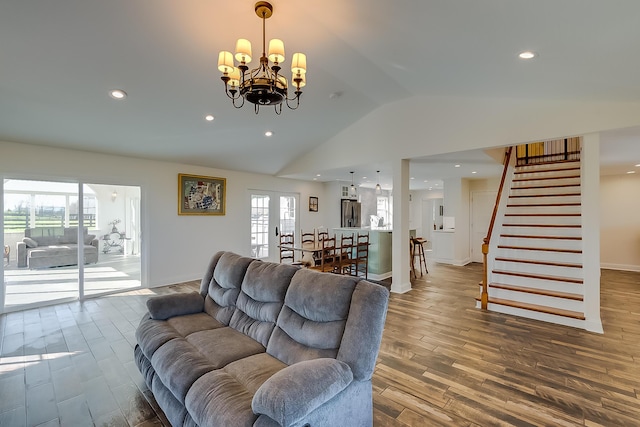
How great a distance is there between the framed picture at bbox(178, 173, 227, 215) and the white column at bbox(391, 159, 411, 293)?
12.6 feet

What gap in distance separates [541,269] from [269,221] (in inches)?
225

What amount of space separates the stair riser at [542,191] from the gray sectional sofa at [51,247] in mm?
8076

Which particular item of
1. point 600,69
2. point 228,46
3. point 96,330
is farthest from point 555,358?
point 96,330

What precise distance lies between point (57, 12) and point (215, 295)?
2631 millimetres

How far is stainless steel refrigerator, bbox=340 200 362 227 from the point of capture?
8.93 m

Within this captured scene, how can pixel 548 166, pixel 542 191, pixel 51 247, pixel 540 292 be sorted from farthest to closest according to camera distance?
pixel 548 166
pixel 542 191
pixel 51 247
pixel 540 292

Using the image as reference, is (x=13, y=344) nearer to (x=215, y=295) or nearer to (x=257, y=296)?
(x=215, y=295)

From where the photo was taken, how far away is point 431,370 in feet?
8.63

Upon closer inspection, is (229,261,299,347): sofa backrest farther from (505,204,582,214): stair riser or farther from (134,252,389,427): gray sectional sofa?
(505,204,582,214): stair riser

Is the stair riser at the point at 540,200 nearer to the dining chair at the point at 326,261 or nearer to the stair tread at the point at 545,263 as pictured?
the stair tread at the point at 545,263

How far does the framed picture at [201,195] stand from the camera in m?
5.98

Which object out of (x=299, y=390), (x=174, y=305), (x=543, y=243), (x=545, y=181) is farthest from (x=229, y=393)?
(x=545, y=181)

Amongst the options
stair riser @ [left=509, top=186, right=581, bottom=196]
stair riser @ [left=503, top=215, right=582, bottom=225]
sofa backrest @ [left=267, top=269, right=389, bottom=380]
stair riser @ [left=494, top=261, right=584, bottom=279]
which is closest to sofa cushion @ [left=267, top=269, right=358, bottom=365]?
sofa backrest @ [left=267, top=269, right=389, bottom=380]

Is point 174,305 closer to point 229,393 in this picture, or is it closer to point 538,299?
point 229,393
